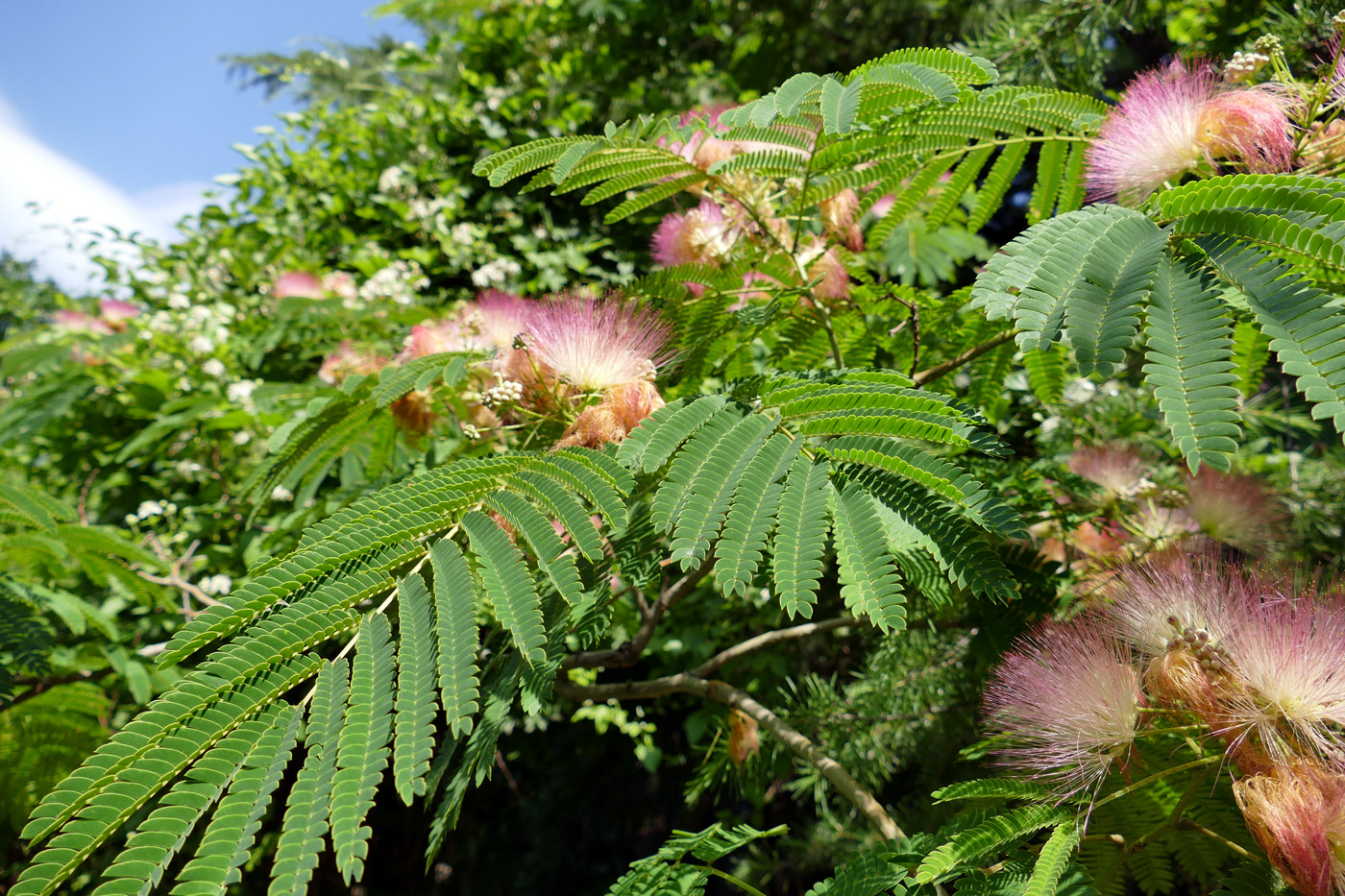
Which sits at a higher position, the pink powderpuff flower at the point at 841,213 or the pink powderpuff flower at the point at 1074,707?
the pink powderpuff flower at the point at 841,213

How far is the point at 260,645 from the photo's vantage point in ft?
2.89

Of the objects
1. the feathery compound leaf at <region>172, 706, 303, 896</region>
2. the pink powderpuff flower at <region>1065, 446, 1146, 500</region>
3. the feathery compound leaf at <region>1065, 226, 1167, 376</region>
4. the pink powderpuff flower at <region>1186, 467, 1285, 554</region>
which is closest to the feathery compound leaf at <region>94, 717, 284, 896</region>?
the feathery compound leaf at <region>172, 706, 303, 896</region>

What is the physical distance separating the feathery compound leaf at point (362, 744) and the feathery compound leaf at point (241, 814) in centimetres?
7

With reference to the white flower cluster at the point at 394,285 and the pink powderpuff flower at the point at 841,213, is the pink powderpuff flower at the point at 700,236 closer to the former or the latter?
the pink powderpuff flower at the point at 841,213

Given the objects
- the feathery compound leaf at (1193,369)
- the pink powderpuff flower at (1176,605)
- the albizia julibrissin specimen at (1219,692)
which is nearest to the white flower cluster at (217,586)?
the albizia julibrissin specimen at (1219,692)

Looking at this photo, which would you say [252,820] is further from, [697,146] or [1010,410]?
[1010,410]

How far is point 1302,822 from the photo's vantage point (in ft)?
2.81

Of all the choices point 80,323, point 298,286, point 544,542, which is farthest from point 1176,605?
point 80,323

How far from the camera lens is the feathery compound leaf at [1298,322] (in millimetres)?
697

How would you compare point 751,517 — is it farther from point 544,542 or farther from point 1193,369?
point 1193,369

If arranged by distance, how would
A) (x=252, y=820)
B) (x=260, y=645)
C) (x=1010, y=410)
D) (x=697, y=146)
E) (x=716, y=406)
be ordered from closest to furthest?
(x=252, y=820)
(x=260, y=645)
(x=716, y=406)
(x=697, y=146)
(x=1010, y=410)

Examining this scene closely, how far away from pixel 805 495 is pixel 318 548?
0.66 metres

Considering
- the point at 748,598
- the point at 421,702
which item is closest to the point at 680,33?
the point at 748,598

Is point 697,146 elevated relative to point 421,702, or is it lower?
elevated
